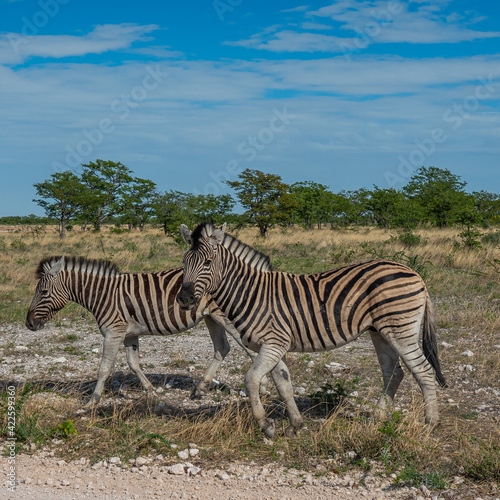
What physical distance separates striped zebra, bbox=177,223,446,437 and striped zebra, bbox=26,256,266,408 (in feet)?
4.98

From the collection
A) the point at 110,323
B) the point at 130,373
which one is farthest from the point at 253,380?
the point at 130,373

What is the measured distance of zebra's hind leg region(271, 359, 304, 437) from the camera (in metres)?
5.62

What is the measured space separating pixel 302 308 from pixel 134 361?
2.81 meters

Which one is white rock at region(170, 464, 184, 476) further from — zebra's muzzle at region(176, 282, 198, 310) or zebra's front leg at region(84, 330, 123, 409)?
zebra's front leg at region(84, 330, 123, 409)

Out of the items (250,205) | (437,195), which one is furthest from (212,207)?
(437,195)

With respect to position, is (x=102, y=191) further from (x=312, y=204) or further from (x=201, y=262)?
(x=201, y=262)

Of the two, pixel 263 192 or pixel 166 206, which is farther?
pixel 166 206

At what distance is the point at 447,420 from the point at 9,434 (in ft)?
15.3

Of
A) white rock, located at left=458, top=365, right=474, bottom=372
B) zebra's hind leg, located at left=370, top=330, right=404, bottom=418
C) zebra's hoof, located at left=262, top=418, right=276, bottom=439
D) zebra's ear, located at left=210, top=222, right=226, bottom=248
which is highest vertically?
zebra's ear, located at left=210, top=222, right=226, bottom=248

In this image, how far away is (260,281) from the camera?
5.91 m

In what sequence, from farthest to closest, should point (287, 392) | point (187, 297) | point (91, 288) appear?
point (91, 288), point (287, 392), point (187, 297)

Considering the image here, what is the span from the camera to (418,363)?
564cm

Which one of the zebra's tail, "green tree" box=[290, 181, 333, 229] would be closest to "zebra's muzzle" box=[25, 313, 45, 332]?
the zebra's tail

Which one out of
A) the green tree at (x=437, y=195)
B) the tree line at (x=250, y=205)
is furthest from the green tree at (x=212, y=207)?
the green tree at (x=437, y=195)
